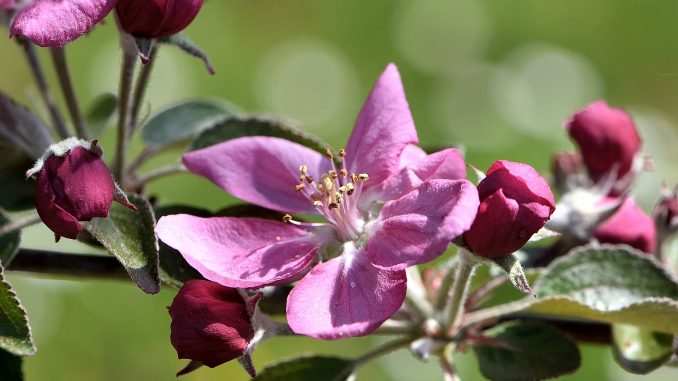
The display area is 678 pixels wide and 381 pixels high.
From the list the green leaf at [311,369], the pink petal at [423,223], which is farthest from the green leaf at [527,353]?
the pink petal at [423,223]

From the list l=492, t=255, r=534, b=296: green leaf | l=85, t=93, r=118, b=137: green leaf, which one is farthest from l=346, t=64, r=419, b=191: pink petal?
l=85, t=93, r=118, b=137: green leaf

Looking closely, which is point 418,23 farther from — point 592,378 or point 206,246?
point 206,246

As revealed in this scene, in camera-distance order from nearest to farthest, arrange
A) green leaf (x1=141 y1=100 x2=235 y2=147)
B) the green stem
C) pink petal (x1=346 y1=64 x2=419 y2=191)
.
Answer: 1. the green stem
2. pink petal (x1=346 y1=64 x2=419 y2=191)
3. green leaf (x1=141 y1=100 x2=235 y2=147)

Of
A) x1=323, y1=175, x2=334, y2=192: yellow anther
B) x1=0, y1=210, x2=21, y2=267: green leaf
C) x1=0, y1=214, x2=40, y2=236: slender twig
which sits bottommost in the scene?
x1=0, y1=210, x2=21, y2=267: green leaf

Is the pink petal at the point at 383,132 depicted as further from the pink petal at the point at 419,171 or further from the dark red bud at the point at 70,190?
the dark red bud at the point at 70,190

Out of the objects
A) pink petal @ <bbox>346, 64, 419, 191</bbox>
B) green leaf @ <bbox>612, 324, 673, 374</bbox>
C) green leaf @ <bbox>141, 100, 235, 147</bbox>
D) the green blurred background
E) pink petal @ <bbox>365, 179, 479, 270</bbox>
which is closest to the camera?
pink petal @ <bbox>365, 179, 479, 270</bbox>

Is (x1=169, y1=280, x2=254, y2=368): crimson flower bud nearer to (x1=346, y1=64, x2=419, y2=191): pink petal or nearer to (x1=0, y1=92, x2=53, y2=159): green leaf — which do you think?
(x1=346, y1=64, x2=419, y2=191): pink petal
